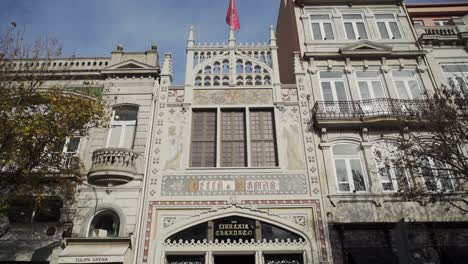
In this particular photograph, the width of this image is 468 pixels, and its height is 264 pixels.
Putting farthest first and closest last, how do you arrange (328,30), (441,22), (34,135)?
(441,22), (328,30), (34,135)

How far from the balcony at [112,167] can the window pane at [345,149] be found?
29.9 ft

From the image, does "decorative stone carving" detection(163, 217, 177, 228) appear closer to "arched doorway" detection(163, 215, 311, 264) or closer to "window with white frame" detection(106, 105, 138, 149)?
"arched doorway" detection(163, 215, 311, 264)

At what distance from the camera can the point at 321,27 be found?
19.8 meters

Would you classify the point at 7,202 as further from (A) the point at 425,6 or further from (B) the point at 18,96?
(A) the point at 425,6

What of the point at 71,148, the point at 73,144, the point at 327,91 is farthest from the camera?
the point at 327,91

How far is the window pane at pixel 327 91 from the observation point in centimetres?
1705

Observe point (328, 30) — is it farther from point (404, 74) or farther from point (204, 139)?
point (204, 139)

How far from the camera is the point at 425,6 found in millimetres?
21766

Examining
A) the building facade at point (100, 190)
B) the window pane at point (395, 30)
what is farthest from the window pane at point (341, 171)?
the window pane at point (395, 30)

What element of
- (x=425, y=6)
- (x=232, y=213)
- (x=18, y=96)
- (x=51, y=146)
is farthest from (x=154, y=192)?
(x=425, y=6)

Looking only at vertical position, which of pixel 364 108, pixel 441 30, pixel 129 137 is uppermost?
pixel 441 30

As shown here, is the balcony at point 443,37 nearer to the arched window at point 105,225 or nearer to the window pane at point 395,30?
the window pane at point 395,30

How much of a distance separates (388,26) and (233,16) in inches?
378

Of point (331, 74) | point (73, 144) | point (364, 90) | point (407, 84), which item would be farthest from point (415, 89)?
point (73, 144)
